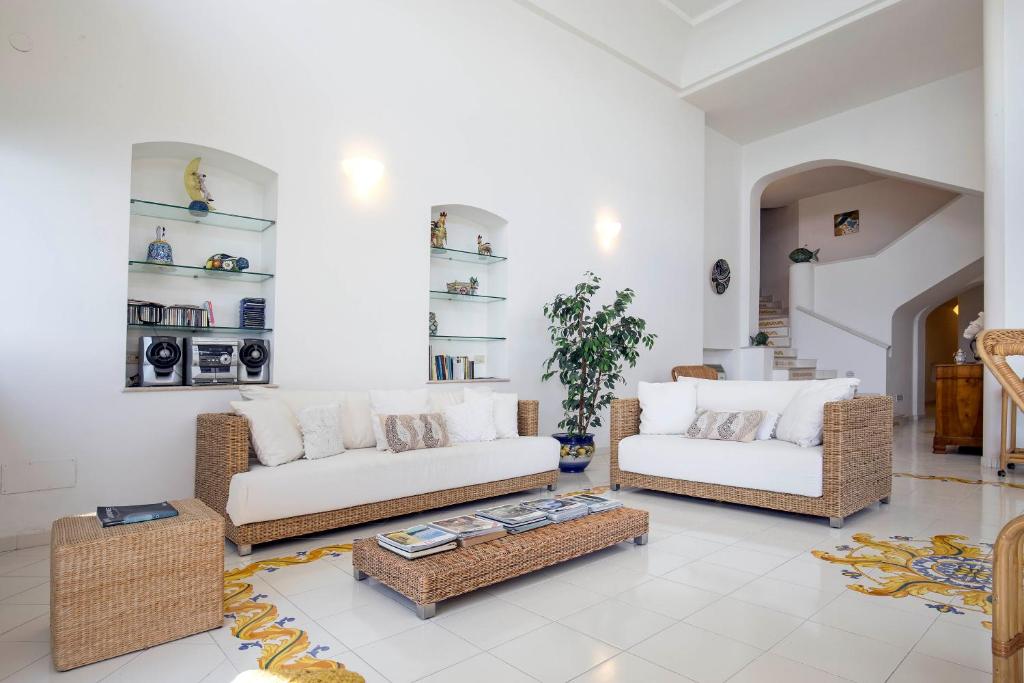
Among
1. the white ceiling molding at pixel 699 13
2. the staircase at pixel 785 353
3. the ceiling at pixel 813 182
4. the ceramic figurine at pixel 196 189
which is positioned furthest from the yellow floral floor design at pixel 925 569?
the ceiling at pixel 813 182

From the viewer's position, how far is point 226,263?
396 centimetres

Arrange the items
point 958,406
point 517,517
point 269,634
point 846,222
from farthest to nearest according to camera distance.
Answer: point 846,222
point 958,406
point 517,517
point 269,634

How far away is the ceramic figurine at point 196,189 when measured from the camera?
385 cm

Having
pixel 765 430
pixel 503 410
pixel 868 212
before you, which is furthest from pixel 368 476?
pixel 868 212

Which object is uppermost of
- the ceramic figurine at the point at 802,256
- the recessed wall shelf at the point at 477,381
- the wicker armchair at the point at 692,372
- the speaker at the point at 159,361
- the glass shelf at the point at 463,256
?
the ceramic figurine at the point at 802,256

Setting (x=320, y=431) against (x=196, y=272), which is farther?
(x=196, y=272)

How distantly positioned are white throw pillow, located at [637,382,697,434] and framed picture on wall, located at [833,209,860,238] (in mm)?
8417

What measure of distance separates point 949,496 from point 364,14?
5.66 metres

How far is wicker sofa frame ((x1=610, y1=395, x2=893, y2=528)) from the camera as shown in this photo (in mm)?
3438

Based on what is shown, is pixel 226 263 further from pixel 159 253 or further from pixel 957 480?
pixel 957 480

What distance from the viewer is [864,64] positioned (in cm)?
662

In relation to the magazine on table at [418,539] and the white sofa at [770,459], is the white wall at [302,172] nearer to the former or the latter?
the white sofa at [770,459]

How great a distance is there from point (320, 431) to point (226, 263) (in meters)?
1.39

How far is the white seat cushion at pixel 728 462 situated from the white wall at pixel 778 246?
904 centimetres
